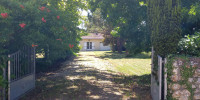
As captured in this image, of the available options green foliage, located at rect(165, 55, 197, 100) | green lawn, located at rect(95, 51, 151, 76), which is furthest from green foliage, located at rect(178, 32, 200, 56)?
green lawn, located at rect(95, 51, 151, 76)

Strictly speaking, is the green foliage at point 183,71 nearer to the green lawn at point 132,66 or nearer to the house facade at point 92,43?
the green lawn at point 132,66

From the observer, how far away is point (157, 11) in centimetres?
613

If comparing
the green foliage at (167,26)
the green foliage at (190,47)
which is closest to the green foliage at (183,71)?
the green foliage at (190,47)

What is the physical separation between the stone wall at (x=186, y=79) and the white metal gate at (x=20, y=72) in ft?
13.6

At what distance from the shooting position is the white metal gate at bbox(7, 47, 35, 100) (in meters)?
5.90

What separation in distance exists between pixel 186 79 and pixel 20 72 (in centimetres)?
476

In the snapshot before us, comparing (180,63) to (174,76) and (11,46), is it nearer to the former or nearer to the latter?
(174,76)

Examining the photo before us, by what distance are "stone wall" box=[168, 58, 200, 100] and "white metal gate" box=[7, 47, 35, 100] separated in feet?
13.6

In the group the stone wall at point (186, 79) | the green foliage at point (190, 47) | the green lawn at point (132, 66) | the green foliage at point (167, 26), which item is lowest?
the green lawn at point (132, 66)

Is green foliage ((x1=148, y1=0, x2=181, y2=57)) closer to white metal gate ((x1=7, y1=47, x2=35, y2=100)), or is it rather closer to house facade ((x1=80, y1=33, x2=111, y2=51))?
white metal gate ((x1=7, y1=47, x2=35, y2=100))

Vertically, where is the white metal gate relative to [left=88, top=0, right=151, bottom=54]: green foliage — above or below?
below

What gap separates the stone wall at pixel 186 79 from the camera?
17.2 feet

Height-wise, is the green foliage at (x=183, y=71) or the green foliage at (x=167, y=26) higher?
the green foliage at (x=167, y=26)

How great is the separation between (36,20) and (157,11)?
346 centimetres
